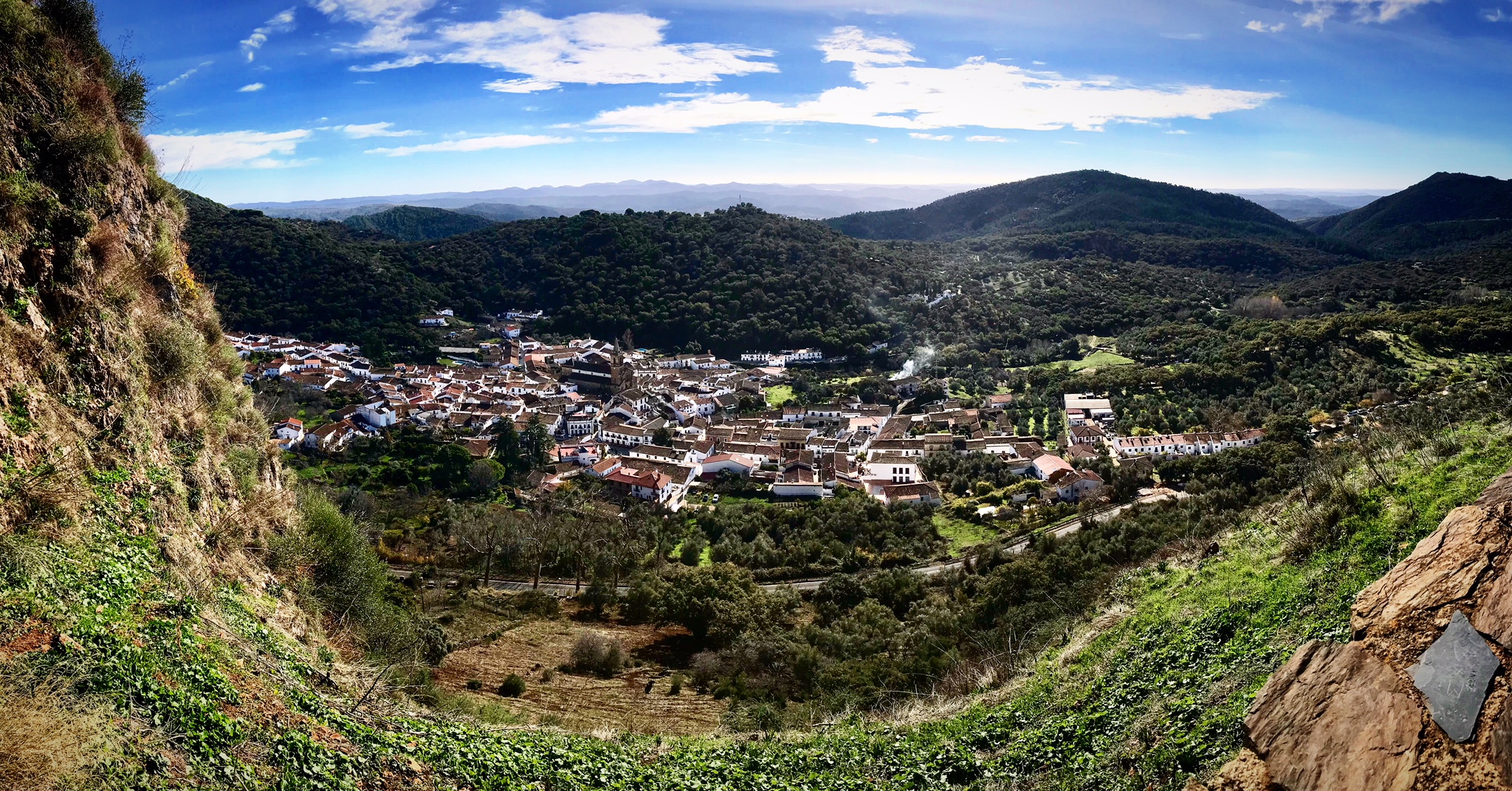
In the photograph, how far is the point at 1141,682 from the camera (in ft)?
24.5

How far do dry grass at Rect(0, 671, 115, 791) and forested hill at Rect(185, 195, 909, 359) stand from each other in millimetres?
54782

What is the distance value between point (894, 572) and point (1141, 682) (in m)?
13.4

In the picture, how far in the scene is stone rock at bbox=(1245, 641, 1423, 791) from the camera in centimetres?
432

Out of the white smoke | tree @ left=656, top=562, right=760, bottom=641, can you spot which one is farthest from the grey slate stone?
the white smoke

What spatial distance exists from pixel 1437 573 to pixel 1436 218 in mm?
133714

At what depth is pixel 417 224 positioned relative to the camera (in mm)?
128750

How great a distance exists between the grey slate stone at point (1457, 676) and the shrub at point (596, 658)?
1344cm

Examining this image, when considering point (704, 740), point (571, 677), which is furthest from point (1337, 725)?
point (571, 677)

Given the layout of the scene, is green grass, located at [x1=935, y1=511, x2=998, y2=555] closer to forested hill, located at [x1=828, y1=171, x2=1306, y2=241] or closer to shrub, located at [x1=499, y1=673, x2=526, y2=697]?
shrub, located at [x1=499, y1=673, x2=526, y2=697]

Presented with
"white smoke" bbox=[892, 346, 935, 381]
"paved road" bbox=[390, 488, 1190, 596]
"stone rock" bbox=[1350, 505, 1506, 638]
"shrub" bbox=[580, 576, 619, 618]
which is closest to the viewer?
"stone rock" bbox=[1350, 505, 1506, 638]

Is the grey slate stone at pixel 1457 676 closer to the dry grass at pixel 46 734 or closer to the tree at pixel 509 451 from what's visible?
the dry grass at pixel 46 734

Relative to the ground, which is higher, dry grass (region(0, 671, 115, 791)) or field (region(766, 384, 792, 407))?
dry grass (region(0, 671, 115, 791))

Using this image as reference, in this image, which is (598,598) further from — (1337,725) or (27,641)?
(1337,725)

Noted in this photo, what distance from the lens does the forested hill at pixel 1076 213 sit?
106106 mm
